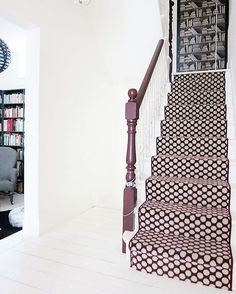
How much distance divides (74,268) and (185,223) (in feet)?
3.06

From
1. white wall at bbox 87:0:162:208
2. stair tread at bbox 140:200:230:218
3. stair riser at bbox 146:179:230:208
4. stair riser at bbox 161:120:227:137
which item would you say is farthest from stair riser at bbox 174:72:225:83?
stair tread at bbox 140:200:230:218

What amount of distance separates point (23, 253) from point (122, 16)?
9.44 ft

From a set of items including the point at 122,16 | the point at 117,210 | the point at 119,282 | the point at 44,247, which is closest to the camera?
the point at 119,282

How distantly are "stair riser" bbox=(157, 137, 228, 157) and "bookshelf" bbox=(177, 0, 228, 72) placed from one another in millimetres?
3766

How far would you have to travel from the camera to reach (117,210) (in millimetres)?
3744

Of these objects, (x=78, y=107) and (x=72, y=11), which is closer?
(x=72, y=11)

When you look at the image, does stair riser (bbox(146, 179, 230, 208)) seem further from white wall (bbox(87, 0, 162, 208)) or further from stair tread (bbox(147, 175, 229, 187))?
white wall (bbox(87, 0, 162, 208))

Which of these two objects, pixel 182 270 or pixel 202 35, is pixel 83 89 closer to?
pixel 182 270

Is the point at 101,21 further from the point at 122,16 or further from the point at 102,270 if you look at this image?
the point at 102,270

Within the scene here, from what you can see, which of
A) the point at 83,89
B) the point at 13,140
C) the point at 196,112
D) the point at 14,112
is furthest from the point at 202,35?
the point at 13,140

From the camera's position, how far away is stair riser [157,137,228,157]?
284cm

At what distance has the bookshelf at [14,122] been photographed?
517 centimetres

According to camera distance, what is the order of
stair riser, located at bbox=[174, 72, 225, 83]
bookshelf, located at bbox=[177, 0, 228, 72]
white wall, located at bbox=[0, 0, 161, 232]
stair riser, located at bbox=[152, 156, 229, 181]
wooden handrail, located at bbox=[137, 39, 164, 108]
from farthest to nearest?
bookshelf, located at bbox=[177, 0, 228, 72]
stair riser, located at bbox=[174, 72, 225, 83]
white wall, located at bbox=[0, 0, 161, 232]
stair riser, located at bbox=[152, 156, 229, 181]
wooden handrail, located at bbox=[137, 39, 164, 108]

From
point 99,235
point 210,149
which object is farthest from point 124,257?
point 210,149
